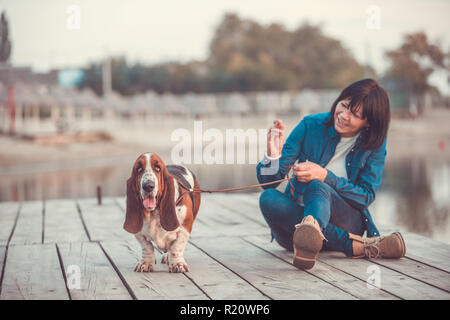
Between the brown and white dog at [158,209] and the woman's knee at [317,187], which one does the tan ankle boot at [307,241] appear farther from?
the brown and white dog at [158,209]

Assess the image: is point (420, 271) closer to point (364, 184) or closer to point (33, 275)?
point (364, 184)

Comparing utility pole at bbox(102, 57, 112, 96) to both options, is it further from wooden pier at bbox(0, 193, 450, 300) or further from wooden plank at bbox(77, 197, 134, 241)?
wooden pier at bbox(0, 193, 450, 300)

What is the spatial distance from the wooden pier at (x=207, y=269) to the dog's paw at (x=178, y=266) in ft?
0.13

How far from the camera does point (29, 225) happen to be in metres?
5.69

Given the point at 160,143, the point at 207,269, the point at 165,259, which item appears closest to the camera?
the point at 207,269

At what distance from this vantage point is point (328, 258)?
4.08m

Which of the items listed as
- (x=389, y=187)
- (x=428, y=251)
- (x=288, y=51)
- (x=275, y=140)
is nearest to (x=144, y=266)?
(x=275, y=140)

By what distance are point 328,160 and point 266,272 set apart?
859 millimetres

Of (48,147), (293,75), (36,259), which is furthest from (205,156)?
(293,75)

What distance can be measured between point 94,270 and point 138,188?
0.67 m

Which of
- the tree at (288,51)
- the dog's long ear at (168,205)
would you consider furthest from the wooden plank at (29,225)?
the tree at (288,51)

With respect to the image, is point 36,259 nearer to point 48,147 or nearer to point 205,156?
point 205,156

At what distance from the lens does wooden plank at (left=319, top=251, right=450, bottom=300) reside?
126 inches

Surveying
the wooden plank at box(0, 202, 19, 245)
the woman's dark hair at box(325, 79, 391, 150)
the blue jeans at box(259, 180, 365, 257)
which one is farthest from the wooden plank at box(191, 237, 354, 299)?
the wooden plank at box(0, 202, 19, 245)
